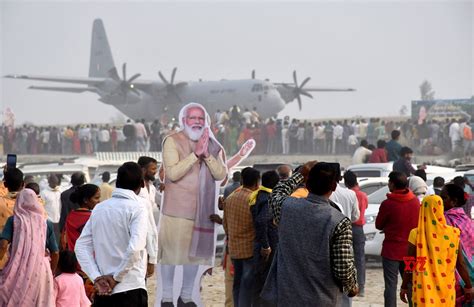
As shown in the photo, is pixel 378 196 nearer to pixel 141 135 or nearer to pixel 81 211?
pixel 81 211

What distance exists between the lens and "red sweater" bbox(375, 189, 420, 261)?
32.5 feet

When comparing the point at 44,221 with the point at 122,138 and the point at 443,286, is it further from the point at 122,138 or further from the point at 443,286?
the point at 122,138

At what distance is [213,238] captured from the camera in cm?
1034

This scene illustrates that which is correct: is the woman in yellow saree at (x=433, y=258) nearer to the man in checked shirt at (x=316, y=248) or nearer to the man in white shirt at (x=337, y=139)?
the man in checked shirt at (x=316, y=248)

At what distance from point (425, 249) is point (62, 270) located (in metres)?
2.70

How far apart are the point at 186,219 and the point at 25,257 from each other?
9.88ft

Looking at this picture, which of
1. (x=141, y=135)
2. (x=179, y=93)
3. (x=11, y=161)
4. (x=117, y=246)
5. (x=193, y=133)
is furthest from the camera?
(x=179, y=93)

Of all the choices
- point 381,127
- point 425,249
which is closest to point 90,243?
point 425,249

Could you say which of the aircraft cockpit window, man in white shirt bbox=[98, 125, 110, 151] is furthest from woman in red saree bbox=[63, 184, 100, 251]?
the aircraft cockpit window

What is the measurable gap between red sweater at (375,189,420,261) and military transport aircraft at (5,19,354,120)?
47981 millimetres

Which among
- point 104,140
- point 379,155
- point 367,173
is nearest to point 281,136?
point 104,140

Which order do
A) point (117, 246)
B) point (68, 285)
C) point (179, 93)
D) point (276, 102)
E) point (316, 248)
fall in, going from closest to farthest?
point (316, 248) < point (117, 246) < point (68, 285) < point (276, 102) < point (179, 93)

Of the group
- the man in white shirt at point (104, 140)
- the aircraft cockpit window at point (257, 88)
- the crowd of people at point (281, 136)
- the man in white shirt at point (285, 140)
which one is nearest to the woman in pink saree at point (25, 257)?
the crowd of people at point (281, 136)

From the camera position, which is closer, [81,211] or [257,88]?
[81,211]
